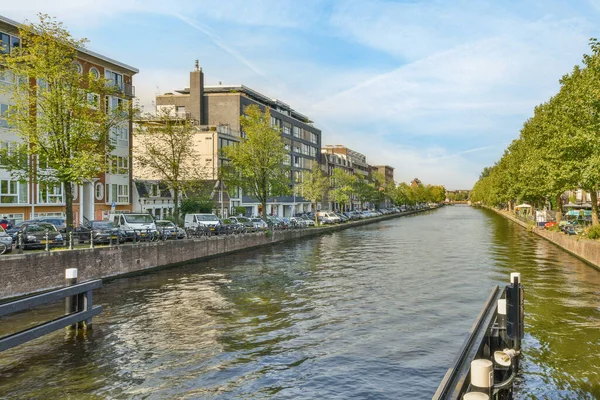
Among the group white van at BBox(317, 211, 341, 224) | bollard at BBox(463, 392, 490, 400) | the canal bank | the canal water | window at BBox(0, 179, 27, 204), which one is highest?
→ window at BBox(0, 179, 27, 204)

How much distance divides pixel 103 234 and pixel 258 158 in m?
32.1

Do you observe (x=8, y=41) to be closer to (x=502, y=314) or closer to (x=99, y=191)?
(x=99, y=191)

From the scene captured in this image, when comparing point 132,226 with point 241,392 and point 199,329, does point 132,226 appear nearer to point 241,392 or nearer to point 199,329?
point 199,329

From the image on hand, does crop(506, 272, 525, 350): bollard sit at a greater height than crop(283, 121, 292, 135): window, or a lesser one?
lesser

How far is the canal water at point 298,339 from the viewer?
1199cm

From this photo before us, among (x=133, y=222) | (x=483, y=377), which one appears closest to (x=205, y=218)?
(x=133, y=222)

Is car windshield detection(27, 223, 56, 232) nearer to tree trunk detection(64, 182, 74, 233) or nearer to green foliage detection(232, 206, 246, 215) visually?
tree trunk detection(64, 182, 74, 233)

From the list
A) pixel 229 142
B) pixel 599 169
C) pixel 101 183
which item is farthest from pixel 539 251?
pixel 229 142

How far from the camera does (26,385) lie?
11.9 meters

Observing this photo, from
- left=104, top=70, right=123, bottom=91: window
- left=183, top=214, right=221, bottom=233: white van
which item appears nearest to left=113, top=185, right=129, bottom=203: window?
left=104, top=70, right=123, bottom=91: window

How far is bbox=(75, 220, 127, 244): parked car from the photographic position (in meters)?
30.2

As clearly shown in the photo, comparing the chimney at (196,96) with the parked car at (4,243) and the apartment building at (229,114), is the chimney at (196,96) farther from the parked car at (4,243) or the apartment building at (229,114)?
the parked car at (4,243)

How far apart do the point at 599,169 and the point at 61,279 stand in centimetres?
2958

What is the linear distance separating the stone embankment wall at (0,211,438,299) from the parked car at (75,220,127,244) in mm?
1167
